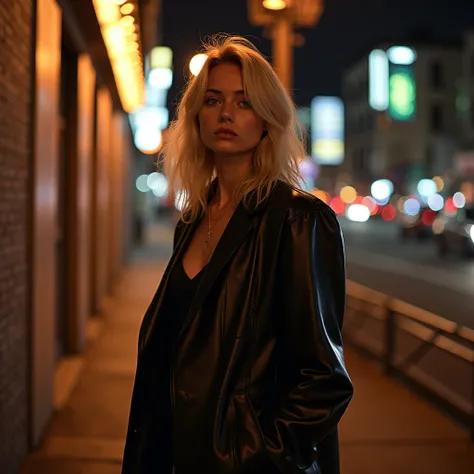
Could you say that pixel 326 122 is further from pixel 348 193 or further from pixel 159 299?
pixel 159 299

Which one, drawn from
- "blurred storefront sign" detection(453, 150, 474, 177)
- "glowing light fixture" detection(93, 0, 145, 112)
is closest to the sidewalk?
"glowing light fixture" detection(93, 0, 145, 112)

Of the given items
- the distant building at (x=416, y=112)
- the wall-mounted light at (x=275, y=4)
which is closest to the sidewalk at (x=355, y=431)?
the wall-mounted light at (x=275, y=4)

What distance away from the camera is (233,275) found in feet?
7.74

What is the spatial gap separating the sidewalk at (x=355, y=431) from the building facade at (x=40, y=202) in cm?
20

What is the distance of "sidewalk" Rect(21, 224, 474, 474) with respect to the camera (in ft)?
18.1

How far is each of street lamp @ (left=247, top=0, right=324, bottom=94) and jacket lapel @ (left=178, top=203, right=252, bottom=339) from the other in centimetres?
735

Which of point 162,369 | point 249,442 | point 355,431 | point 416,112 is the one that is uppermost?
point 416,112

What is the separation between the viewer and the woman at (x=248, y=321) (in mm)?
2238

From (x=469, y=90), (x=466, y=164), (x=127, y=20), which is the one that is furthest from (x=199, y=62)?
(x=469, y=90)

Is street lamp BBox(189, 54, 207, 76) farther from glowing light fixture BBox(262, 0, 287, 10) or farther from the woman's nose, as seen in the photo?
glowing light fixture BBox(262, 0, 287, 10)

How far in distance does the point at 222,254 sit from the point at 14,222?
295 centimetres

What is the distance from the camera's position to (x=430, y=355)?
8.08m

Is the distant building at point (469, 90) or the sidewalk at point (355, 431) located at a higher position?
the distant building at point (469, 90)

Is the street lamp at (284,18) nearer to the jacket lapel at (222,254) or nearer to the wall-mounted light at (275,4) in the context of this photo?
the wall-mounted light at (275,4)
